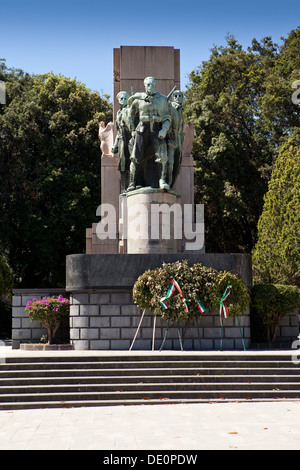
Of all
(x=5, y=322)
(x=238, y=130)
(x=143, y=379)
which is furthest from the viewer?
(x=238, y=130)

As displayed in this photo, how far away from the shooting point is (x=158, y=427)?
9227 millimetres

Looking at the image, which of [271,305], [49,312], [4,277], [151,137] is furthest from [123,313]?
[4,277]

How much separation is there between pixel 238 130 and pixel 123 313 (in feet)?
67.4

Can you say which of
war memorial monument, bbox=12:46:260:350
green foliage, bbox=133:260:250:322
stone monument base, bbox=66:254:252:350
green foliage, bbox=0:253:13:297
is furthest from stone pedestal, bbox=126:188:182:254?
green foliage, bbox=0:253:13:297

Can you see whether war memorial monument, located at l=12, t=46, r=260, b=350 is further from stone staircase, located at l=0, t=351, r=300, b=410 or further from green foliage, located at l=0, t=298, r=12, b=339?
green foliage, located at l=0, t=298, r=12, b=339

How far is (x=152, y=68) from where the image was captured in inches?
815

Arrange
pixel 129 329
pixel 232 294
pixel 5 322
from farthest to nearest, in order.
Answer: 1. pixel 5 322
2. pixel 129 329
3. pixel 232 294

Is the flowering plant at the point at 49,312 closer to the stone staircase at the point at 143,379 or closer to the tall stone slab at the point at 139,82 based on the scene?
the stone staircase at the point at 143,379

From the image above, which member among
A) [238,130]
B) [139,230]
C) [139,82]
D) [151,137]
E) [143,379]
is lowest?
[143,379]

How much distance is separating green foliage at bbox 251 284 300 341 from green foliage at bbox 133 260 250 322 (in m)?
0.89

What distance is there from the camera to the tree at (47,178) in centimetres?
3123

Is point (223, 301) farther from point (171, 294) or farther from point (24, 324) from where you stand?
point (24, 324)

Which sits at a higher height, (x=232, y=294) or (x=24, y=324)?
(x=232, y=294)
